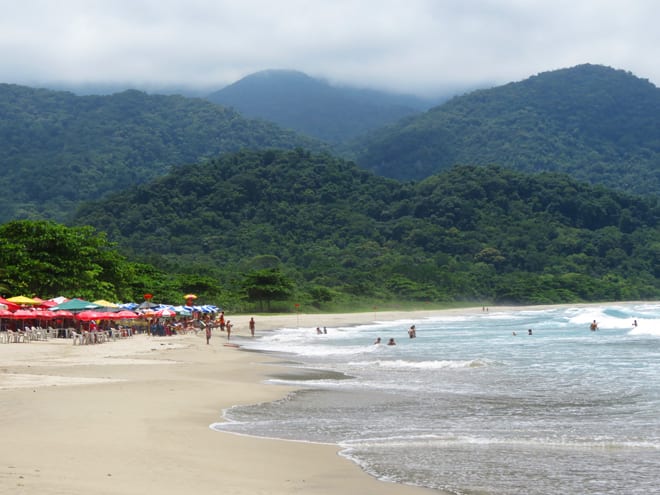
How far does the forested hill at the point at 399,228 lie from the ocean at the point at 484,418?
237 feet

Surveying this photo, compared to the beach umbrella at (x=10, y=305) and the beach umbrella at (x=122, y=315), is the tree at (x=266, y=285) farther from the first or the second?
the beach umbrella at (x=10, y=305)

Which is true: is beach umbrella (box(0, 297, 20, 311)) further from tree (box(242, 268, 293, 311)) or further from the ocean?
tree (box(242, 268, 293, 311))

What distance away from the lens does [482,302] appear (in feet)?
351

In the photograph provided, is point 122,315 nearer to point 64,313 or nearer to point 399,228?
point 64,313

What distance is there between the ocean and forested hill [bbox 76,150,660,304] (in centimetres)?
7226

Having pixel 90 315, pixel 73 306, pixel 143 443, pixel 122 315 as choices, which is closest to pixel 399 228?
pixel 122 315

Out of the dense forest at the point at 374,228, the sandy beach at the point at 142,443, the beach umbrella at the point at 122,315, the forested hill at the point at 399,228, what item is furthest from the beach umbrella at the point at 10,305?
the forested hill at the point at 399,228

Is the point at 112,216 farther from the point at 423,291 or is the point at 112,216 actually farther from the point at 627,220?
the point at 627,220

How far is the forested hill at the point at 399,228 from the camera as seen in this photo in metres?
111

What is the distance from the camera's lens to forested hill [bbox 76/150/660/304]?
11081cm

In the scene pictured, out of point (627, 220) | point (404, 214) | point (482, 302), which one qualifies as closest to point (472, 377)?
point (482, 302)

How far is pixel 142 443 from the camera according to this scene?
34.6ft

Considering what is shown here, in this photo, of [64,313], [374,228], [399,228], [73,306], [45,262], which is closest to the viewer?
[64,313]

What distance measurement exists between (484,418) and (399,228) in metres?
120
